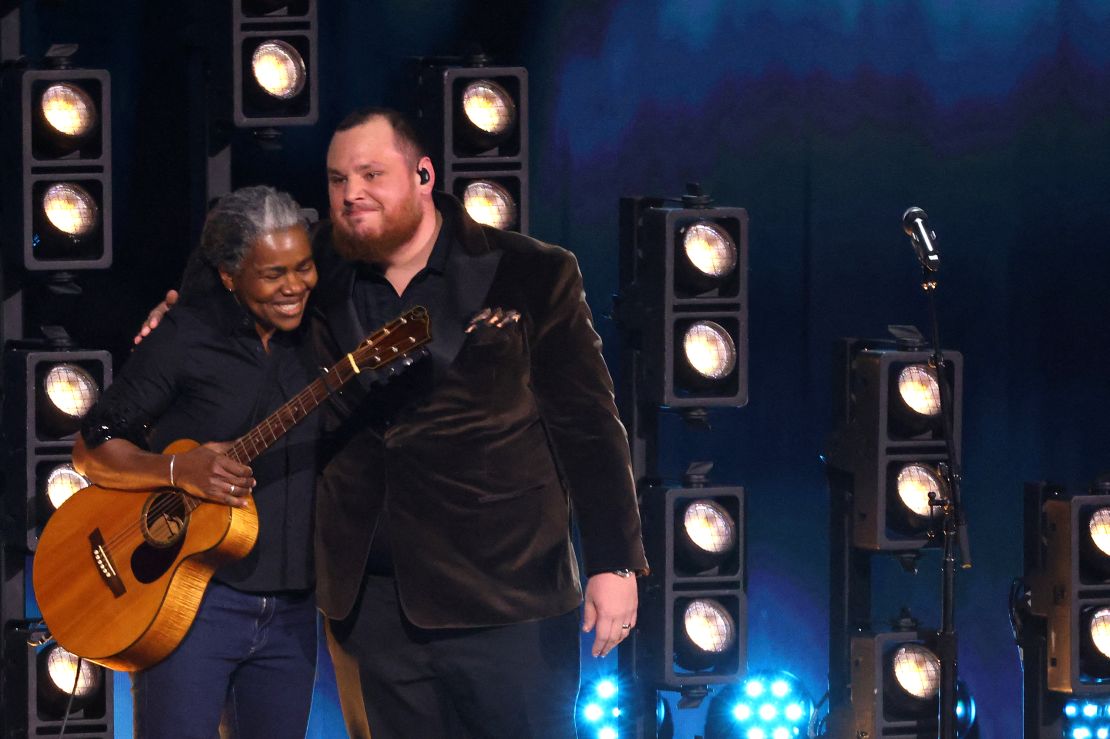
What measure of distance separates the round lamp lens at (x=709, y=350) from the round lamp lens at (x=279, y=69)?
4.17ft

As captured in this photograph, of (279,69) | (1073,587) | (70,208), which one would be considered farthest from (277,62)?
(1073,587)

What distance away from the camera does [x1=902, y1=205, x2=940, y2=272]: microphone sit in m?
4.14

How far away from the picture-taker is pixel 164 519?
10.9 feet

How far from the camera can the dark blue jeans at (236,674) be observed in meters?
3.19

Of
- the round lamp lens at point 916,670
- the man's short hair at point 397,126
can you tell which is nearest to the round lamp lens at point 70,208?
the man's short hair at point 397,126

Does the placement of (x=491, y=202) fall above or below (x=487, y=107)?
below

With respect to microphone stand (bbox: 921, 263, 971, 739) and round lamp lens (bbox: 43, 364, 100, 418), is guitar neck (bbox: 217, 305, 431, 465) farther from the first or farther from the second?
microphone stand (bbox: 921, 263, 971, 739)

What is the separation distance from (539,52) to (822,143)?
100cm

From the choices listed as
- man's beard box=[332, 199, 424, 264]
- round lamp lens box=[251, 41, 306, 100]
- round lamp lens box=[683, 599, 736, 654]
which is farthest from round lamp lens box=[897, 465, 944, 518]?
man's beard box=[332, 199, 424, 264]

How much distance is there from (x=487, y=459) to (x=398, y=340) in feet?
0.99

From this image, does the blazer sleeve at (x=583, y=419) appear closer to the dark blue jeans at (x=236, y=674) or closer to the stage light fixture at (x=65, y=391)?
the dark blue jeans at (x=236, y=674)

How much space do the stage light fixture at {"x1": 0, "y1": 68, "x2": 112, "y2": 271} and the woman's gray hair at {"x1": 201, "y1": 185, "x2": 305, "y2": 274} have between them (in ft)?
4.29

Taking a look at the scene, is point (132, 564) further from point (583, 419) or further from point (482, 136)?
point (482, 136)

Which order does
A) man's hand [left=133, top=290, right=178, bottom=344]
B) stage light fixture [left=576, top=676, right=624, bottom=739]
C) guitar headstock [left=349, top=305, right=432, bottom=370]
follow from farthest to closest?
stage light fixture [left=576, top=676, right=624, bottom=739]
man's hand [left=133, top=290, right=178, bottom=344]
guitar headstock [left=349, top=305, right=432, bottom=370]
